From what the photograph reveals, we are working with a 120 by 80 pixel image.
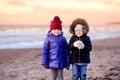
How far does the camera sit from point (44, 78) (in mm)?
9719

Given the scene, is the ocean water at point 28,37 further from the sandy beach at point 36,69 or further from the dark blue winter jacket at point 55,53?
the dark blue winter jacket at point 55,53

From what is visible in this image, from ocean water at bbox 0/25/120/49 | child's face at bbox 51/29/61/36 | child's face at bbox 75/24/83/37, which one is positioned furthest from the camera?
ocean water at bbox 0/25/120/49

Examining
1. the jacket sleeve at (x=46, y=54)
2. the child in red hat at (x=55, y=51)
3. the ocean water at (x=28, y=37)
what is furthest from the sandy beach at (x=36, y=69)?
the ocean water at (x=28, y=37)

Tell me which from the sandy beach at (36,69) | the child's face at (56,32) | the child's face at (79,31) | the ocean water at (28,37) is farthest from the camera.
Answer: the ocean water at (28,37)

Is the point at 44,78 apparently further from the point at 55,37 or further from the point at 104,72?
the point at 55,37

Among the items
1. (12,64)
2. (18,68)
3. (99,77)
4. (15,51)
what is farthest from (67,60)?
(15,51)

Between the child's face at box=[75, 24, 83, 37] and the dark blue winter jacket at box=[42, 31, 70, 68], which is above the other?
the child's face at box=[75, 24, 83, 37]

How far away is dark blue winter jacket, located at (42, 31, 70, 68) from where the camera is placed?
6891 mm

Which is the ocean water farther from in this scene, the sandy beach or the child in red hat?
the child in red hat

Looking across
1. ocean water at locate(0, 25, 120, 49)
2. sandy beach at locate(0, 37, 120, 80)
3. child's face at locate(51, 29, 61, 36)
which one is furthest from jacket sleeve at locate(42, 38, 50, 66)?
ocean water at locate(0, 25, 120, 49)

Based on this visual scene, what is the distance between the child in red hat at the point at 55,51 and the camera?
689cm

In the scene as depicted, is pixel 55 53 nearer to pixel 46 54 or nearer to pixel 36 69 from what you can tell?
pixel 46 54

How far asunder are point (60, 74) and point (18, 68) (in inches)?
196

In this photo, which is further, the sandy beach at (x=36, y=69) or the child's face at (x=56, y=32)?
the sandy beach at (x=36, y=69)
